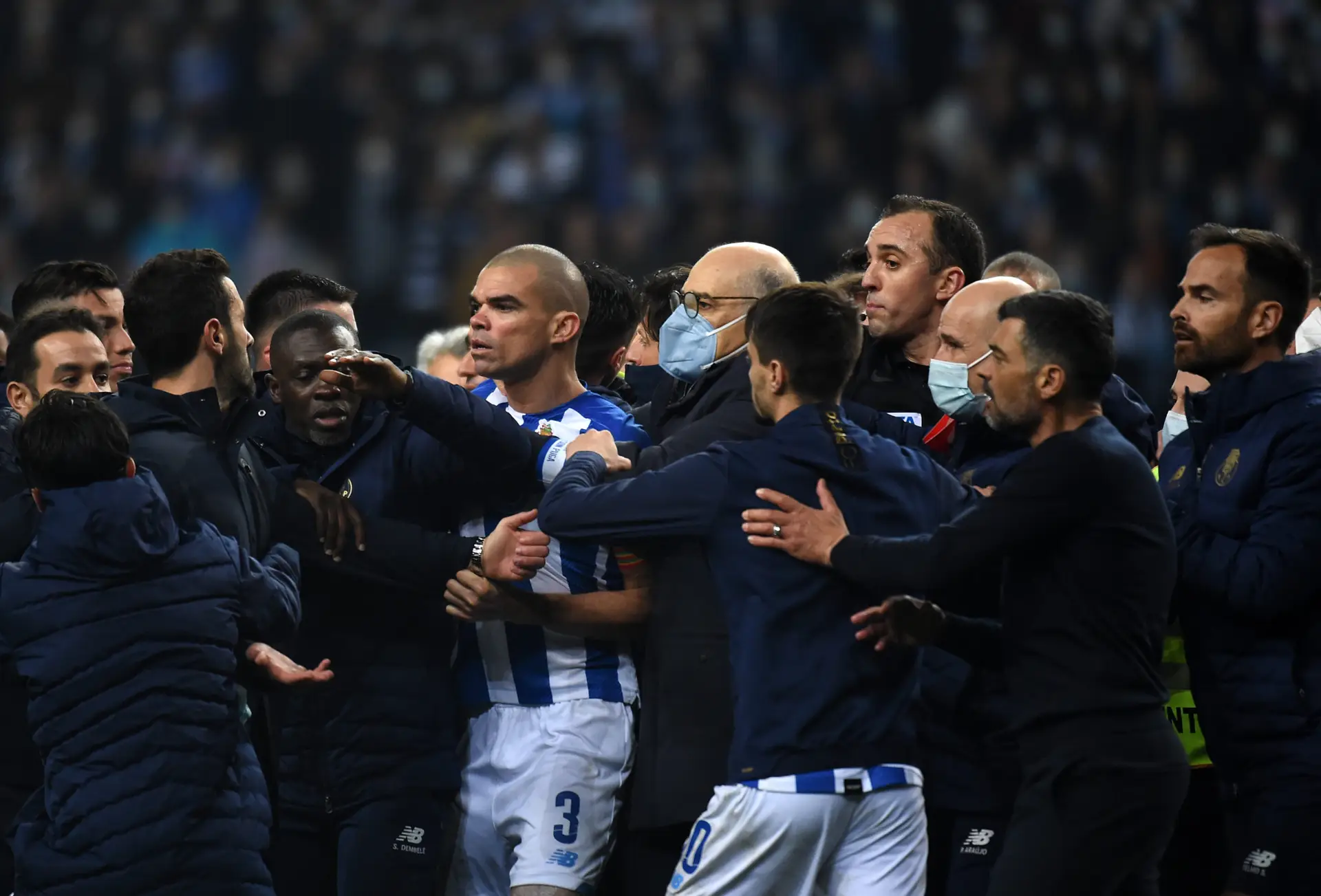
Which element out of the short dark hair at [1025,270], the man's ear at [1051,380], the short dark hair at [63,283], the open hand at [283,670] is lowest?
the open hand at [283,670]

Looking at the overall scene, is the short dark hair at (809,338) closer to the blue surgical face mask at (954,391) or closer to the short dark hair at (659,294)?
the blue surgical face mask at (954,391)

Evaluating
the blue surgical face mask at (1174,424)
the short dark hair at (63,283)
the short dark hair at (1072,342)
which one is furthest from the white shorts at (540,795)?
the blue surgical face mask at (1174,424)

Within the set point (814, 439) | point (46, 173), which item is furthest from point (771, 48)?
point (814, 439)

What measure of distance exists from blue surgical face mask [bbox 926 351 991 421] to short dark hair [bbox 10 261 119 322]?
264 centimetres

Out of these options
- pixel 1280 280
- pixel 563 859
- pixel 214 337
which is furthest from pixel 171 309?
pixel 1280 280

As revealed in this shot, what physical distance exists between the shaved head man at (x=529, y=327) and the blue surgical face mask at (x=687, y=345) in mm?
267

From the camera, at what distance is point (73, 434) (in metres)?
3.39

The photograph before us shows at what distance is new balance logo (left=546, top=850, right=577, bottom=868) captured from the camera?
3914 mm

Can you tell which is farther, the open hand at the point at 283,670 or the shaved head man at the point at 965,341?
the shaved head man at the point at 965,341

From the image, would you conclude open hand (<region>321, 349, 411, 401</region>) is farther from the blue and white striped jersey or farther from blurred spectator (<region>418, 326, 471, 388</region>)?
blurred spectator (<region>418, 326, 471, 388</region>)

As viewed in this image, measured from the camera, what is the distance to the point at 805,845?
10.7 feet

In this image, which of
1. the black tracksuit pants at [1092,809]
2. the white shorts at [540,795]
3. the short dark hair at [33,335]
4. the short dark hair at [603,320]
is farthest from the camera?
the short dark hair at [603,320]

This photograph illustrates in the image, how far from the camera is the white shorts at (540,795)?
12.9 ft

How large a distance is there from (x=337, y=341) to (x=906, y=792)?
1869mm
